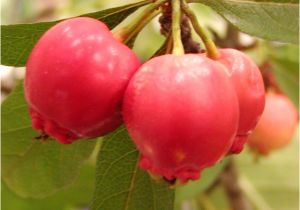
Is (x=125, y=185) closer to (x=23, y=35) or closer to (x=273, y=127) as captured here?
(x=23, y=35)

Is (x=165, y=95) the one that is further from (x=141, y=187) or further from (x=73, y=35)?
(x=141, y=187)

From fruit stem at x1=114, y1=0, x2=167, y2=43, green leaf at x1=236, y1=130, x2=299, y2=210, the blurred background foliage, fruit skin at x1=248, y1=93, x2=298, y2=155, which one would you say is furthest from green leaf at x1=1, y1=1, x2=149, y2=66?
green leaf at x1=236, y1=130, x2=299, y2=210

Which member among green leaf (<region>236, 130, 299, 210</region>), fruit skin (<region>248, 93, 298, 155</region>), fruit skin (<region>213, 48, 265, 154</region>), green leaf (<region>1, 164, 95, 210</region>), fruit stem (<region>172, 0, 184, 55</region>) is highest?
fruit stem (<region>172, 0, 184, 55</region>)

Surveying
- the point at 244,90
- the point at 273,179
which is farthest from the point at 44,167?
the point at 273,179

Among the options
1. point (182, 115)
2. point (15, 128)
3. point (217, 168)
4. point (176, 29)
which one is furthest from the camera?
point (217, 168)

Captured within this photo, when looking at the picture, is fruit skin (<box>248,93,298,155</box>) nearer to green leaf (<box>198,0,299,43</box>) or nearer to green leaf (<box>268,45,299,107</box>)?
green leaf (<box>268,45,299,107</box>)

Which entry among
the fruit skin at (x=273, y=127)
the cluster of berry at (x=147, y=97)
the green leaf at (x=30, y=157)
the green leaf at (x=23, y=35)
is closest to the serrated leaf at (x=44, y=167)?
the green leaf at (x=30, y=157)
